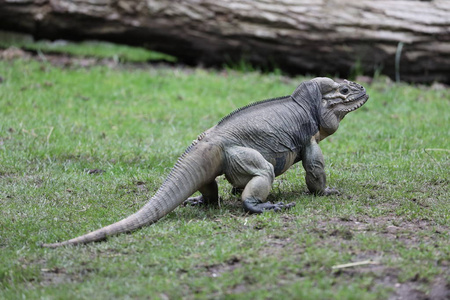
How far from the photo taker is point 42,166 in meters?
7.78

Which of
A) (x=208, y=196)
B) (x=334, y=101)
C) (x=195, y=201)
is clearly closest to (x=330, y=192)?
(x=334, y=101)

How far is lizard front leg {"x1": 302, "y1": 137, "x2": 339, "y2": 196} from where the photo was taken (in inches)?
249

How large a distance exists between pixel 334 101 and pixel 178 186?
1965 millimetres

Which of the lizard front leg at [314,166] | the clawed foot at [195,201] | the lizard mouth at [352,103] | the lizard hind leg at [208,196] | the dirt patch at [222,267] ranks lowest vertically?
the clawed foot at [195,201]

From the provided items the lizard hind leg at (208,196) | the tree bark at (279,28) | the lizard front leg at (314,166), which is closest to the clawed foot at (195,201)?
the lizard hind leg at (208,196)

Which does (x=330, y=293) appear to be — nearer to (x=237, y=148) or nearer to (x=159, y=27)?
(x=237, y=148)

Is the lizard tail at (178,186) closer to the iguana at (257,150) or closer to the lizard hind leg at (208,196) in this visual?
the iguana at (257,150)

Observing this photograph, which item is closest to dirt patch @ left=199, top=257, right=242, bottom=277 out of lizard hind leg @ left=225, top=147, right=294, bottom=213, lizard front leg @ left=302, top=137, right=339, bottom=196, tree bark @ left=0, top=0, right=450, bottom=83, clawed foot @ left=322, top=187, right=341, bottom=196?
lizard hind leg @ left=225, top=147, right=294, bottom=213

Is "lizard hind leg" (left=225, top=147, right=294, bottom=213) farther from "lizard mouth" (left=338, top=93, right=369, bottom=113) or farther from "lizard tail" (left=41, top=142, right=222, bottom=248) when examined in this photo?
"lizard mouth" (left=338, top=93, right=369, bottom=113)

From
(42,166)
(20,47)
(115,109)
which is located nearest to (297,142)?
(42,166)

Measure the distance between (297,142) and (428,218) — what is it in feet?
4.76

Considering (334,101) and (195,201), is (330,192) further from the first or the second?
(195,201)

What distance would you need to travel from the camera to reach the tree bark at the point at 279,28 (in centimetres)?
1248

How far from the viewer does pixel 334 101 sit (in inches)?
259
